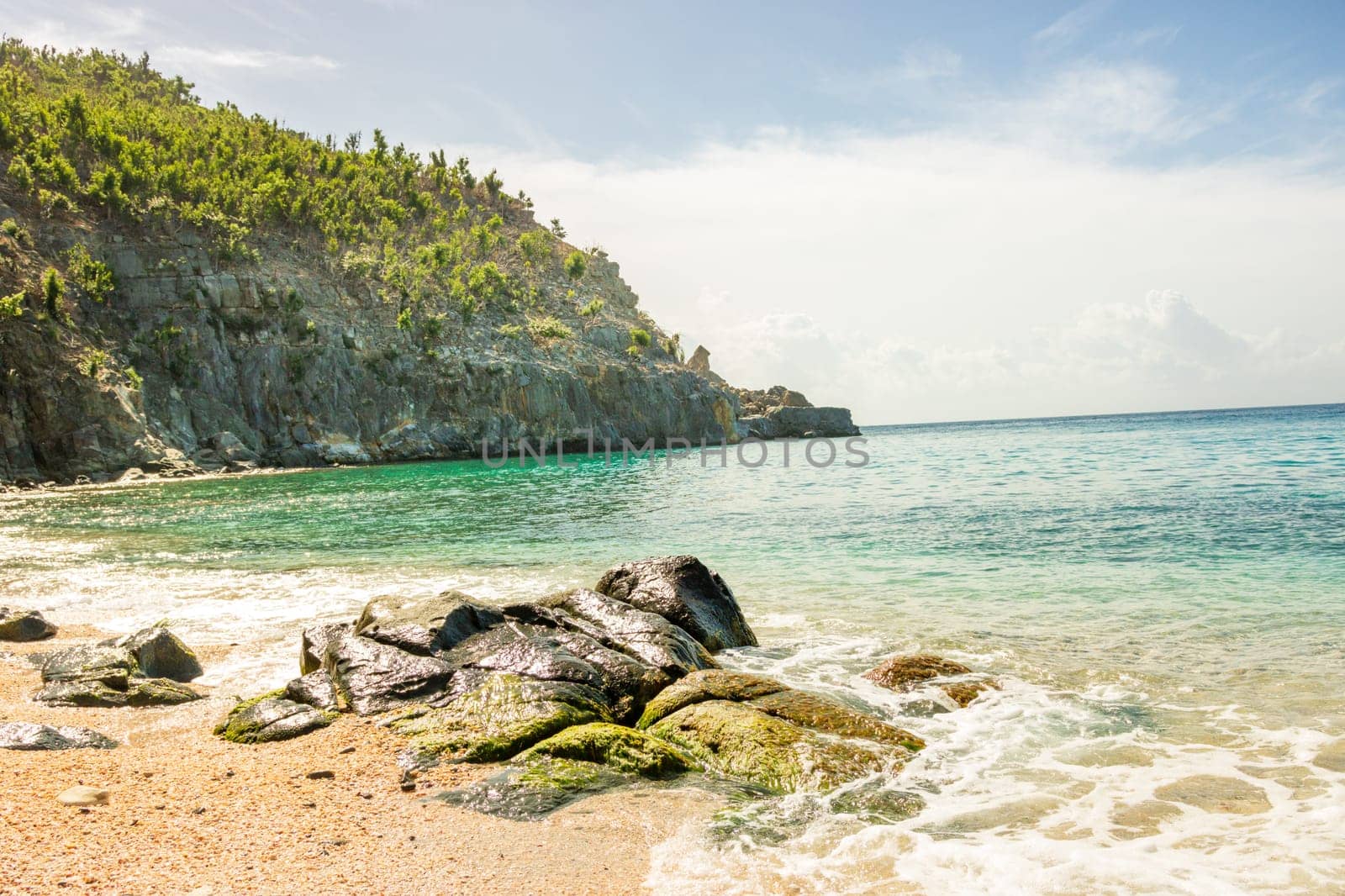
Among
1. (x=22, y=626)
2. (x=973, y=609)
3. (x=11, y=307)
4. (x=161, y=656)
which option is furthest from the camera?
(x=11, y=307)

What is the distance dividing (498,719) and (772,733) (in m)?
2.61

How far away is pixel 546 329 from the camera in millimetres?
93812

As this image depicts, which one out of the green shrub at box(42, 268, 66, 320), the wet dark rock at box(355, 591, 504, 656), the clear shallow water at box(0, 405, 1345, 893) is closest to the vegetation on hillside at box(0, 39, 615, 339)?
the green shrub at box(42, 268, 66, 320)

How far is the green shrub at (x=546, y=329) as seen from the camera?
93.4 metres

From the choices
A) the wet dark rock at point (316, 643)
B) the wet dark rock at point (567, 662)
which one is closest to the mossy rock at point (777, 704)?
the wet dark rock at point (567, 662)

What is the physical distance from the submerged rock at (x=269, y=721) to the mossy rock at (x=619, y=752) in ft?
7.88

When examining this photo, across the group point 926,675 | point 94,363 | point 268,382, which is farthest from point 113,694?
point 268,382

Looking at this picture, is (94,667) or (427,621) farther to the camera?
(427,621)

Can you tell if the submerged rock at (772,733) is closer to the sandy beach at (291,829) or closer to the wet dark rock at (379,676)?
the sandy beach at (291,829)

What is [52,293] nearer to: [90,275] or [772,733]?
[90,275]

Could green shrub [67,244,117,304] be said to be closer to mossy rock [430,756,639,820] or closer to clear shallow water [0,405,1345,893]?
clear shallow water [0,405,1345,893]

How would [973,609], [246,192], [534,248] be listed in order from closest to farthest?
[973,609]
[246,192]
[534,248]

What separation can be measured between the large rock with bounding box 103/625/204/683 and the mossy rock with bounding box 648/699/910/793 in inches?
254

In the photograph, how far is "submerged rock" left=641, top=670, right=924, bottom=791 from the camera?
6984 millimetres
